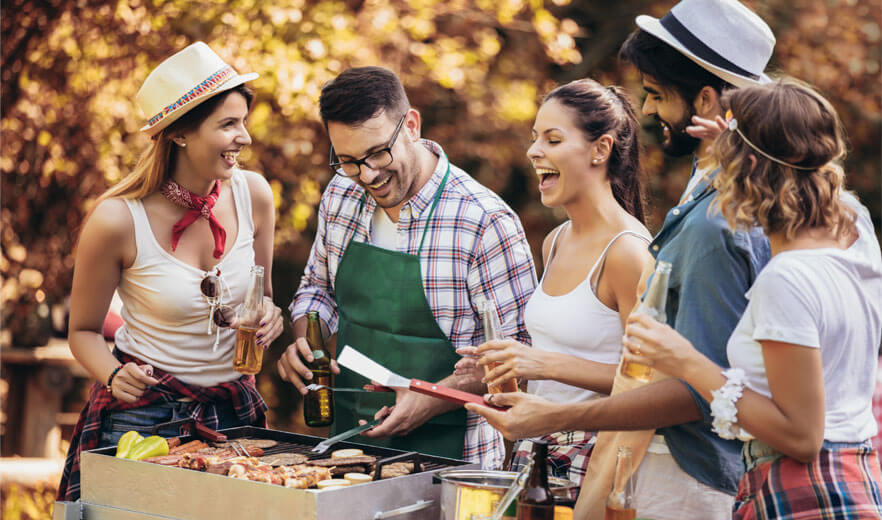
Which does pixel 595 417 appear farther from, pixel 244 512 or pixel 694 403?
pixel 244 512

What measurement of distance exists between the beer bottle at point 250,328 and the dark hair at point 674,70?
1.36 m

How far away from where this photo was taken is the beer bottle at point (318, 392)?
3135 millimetres

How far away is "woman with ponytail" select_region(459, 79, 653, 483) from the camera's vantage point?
8.30 feet

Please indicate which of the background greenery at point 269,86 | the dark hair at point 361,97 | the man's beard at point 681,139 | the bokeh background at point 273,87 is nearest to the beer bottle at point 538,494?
the man's beard at point 681,139

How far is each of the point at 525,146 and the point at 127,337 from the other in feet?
16.1

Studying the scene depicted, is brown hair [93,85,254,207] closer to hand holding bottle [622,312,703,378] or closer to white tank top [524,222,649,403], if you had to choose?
white tank top [524,222,649,403]

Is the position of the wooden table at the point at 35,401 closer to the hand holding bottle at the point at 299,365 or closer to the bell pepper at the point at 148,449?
the hand holding bottle at the point at 299,365

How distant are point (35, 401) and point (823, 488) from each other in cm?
691

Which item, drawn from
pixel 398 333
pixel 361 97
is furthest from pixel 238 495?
pixel 361 97

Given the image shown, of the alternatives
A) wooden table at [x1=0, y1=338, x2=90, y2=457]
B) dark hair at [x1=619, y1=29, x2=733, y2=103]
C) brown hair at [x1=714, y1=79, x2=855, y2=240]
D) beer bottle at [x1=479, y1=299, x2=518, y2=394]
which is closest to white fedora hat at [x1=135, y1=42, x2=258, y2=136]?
beer bottle at [x1=479, y1=299, x2=518, y2=394]

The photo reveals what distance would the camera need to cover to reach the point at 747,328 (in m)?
1.97

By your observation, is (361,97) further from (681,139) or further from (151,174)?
(681,139)

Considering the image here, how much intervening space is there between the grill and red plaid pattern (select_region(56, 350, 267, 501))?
52cm

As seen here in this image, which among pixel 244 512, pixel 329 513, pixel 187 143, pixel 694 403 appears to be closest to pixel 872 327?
pixel 694 403
